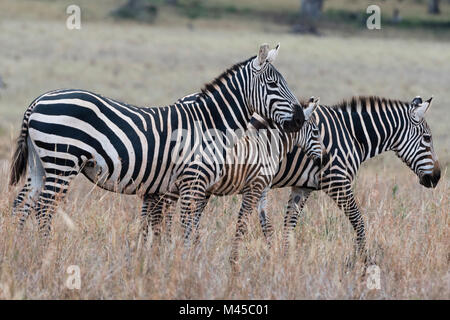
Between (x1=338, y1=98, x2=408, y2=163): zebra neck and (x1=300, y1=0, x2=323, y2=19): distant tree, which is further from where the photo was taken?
(x1=300, y1=0, x2=323, y2=19): distant tree

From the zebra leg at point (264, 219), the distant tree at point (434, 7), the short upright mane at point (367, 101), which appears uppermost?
the distant tree at point (434, 7)

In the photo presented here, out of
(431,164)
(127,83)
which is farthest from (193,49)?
(431,164)

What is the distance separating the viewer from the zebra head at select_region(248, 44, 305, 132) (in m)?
7.05

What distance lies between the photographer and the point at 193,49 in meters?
35.2

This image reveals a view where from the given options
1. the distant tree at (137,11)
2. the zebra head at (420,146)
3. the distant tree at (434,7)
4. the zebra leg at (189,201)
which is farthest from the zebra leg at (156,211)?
the distant tree at (434,7)

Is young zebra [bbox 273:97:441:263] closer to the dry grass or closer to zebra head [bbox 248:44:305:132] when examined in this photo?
the dry grass

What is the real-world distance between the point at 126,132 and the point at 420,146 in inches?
132

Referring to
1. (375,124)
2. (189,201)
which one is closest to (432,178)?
(375,124)

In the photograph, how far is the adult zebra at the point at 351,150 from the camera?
771 centimetres

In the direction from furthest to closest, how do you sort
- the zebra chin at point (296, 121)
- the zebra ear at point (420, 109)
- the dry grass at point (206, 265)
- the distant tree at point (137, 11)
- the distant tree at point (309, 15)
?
the distant tree at point (137, 11), the distant tree at point (309, 15), the zebra ear at point (420, 109), the zebra chin at point (296, 121), the dry grass at point (206, 265)

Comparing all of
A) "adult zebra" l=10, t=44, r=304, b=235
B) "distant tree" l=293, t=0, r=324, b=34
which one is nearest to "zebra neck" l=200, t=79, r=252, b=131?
"adult zebra" l=10, t=44, r=304, b=235

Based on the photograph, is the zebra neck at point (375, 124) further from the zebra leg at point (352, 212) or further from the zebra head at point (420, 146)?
the zebra leg at point (352, 212)

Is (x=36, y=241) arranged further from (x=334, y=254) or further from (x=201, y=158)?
(x=334, y=254)

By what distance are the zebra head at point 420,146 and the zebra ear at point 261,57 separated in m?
2.05
